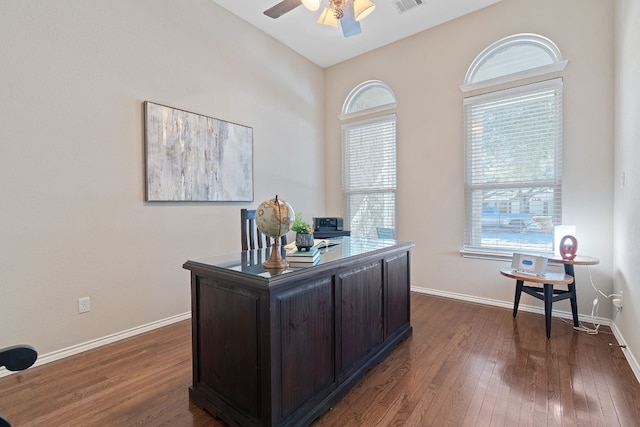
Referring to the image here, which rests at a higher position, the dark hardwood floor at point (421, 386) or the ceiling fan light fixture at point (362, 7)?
the ceiling fan light fixture at point (362, 7)

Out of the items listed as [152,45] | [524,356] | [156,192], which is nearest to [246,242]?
[156,192]

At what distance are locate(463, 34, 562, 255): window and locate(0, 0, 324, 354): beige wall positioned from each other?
268 centimetres

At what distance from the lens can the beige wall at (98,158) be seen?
209cm

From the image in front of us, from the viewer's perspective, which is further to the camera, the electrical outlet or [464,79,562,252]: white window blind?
[464,79,562,252]: white window blind

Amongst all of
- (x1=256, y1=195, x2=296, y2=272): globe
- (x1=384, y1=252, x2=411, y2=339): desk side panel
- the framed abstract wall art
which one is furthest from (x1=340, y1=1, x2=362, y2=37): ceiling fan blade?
(x1=384, y1=252, x2=411, y2=339): desk side panel

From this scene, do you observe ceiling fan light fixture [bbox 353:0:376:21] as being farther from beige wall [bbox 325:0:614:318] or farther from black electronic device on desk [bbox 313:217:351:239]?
black electronic device on desk [bbox 313:217:351:239]

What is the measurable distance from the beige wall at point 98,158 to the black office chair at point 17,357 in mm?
1658

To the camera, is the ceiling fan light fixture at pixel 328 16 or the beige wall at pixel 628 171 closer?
the beige wall at pixel 628 171

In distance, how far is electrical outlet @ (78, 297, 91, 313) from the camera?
2371 millimetres

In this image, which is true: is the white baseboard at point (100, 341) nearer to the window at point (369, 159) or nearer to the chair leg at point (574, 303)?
the window at point (369, 159)

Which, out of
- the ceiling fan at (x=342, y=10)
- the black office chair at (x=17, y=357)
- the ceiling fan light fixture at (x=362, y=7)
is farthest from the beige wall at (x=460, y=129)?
the black office chair at (x=17, y=357)

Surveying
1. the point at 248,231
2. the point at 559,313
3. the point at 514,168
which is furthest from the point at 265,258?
the point at 559,313

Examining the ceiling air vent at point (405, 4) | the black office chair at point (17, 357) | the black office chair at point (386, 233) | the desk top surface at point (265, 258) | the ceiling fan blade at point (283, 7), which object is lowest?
the black office chair at point (17, 357)

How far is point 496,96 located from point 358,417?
331 cm
